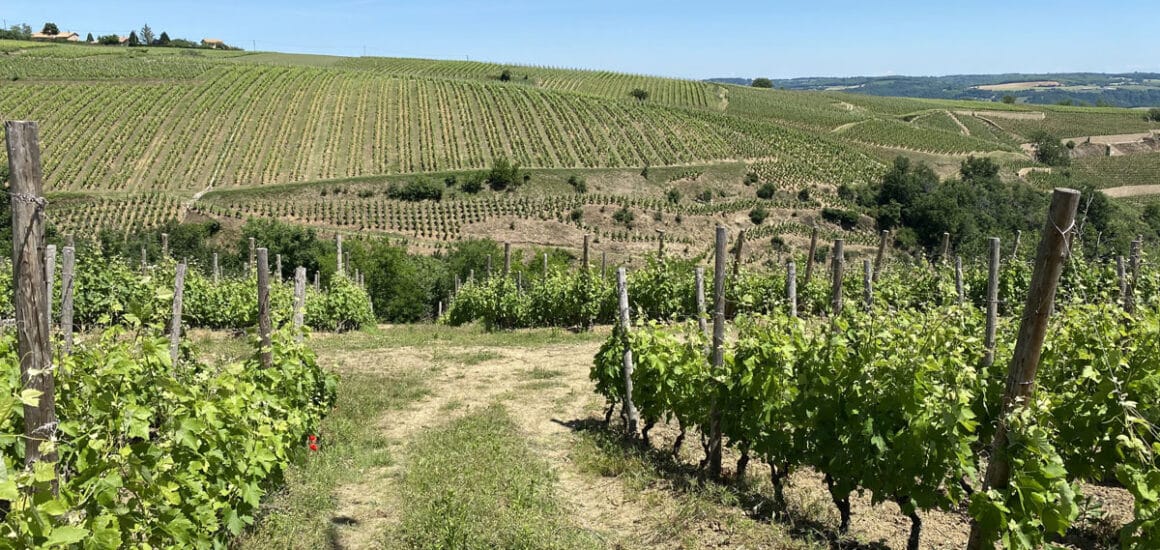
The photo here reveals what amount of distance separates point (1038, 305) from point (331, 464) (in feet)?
20.7

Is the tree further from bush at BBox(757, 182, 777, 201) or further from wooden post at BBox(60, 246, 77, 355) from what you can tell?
wooden post at BBox(60, 246, 77, 355)

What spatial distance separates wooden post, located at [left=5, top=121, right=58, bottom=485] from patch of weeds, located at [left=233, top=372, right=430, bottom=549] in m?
2.73

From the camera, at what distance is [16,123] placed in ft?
10.2

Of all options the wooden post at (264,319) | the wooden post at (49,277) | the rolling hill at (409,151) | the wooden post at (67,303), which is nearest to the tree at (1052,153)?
the rolling hill at (409,151)

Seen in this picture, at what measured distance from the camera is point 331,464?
301 inches

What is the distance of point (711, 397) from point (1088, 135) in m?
106

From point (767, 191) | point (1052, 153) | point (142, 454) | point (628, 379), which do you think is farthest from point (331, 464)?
point (1052, 153)

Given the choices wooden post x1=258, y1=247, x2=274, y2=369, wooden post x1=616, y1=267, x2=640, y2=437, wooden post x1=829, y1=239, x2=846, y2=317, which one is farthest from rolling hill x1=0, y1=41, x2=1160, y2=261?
wooden post x1=829, y1=239, x2=846, y2=317

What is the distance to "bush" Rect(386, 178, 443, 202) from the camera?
48.4 meters

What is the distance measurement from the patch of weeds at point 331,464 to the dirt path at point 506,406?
0.47ft

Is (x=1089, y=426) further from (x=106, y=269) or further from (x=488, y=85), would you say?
(x=488, y=85)

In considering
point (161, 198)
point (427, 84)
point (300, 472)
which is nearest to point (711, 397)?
point (300, 472)

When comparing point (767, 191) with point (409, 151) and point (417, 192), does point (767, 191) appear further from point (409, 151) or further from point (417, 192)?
point (409, 151)

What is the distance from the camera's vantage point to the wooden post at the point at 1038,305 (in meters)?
3.43
